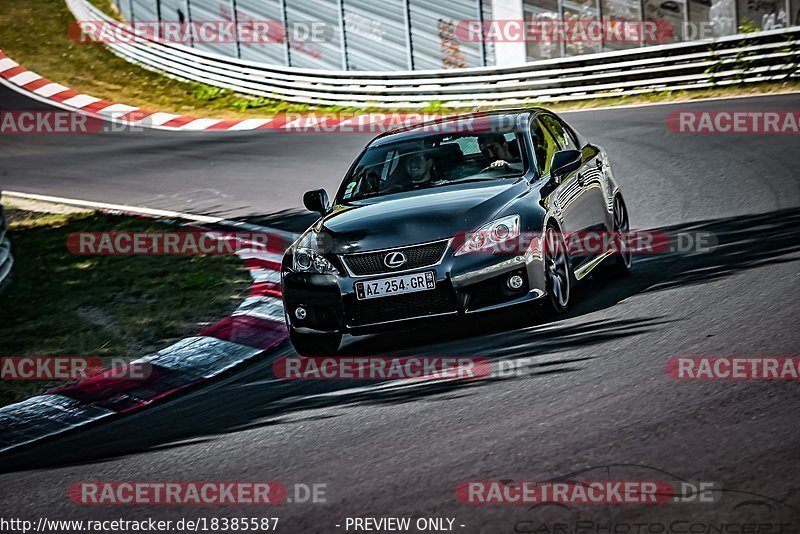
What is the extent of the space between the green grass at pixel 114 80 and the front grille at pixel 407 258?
1437 cm

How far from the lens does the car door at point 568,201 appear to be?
8.63m

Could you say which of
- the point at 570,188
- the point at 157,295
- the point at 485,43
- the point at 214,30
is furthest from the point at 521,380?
the point at 214,30

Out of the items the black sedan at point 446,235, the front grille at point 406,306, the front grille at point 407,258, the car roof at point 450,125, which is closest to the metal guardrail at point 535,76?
the car roof at point 450,125

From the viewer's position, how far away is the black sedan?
7840 millimetres

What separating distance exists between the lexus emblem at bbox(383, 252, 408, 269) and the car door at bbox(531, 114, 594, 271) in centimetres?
124

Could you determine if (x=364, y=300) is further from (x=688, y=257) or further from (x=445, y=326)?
(x=688, y=257)

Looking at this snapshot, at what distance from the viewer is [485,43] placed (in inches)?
989

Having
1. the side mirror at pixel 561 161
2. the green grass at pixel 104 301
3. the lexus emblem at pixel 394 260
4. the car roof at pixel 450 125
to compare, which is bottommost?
the green grass at pixel 104 301

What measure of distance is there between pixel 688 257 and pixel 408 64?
16733mm

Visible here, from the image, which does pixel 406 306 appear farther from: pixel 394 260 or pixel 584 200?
pixel 584 200

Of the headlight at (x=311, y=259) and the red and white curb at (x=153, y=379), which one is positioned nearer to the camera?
the red and white curb at (x=153, y=379)

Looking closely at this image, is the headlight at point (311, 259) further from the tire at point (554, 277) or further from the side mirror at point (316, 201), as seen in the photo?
the tire at point (554, 277)

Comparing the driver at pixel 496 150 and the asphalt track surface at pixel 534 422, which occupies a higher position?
the driver at pixel 496 150

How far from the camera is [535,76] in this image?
23453mm
